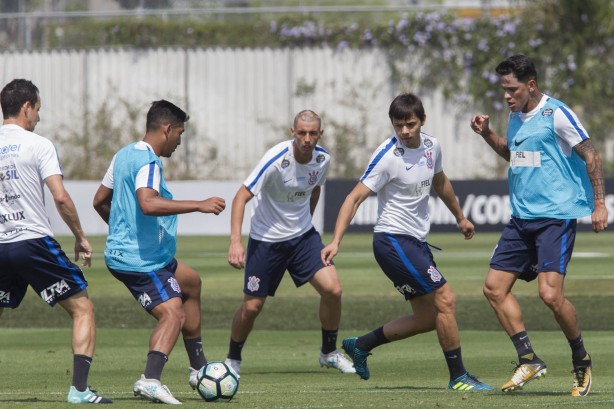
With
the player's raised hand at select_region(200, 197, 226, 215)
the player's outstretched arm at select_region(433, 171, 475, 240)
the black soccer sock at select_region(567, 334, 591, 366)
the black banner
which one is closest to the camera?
the player's raised hand at select_region(200, 197, 226, 215)

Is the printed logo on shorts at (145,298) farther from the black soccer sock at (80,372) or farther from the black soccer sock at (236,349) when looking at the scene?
the black soccer sock at (236,349)

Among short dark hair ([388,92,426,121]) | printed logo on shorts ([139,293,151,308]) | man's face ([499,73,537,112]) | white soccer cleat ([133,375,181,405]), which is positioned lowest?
white soccer cleat ([133,375,181,405])

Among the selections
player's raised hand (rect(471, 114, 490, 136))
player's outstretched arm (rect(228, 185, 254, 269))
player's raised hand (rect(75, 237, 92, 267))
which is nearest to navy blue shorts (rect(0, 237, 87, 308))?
player's raised hand (rect(75, 237, 92, 267))

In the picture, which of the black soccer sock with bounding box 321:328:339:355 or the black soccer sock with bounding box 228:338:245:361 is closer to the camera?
the black soccer sock with bounding box 228:338:245:361

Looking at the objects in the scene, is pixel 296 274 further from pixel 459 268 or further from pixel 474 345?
pixel 459 268

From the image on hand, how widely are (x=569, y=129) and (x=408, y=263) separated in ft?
5.19

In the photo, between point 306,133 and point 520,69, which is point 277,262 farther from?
point 520,69

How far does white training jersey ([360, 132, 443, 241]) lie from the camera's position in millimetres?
9578

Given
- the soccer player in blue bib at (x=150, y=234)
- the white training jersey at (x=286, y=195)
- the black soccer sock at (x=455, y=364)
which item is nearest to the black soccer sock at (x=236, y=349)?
the white training jersey at (x=286, y=195)

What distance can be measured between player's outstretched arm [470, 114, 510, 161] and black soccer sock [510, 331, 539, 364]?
1331mm

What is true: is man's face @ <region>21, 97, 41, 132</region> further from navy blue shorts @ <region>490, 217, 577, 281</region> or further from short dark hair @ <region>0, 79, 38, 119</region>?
navy blue shorts @ <region>490, 217, 577, 281</region>

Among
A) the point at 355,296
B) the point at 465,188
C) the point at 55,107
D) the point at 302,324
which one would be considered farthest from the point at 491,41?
the point at 302,324

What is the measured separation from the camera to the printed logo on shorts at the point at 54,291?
329 inches

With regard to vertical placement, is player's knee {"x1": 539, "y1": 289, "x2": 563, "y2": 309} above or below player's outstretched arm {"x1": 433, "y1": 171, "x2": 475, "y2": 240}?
below
